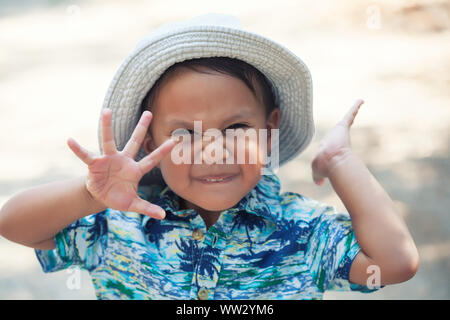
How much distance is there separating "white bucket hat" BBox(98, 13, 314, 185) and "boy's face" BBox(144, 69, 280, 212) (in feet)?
0.16

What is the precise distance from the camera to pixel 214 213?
56.0 inches

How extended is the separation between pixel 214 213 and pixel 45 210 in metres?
0.38

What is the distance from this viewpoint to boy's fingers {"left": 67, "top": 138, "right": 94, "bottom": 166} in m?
1.10

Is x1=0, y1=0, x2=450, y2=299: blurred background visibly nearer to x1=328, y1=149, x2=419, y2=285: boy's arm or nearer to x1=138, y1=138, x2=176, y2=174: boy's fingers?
x1=328, y1=149, x2=419, y2=285: boy's arm

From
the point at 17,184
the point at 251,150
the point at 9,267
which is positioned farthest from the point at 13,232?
the point at 17,184

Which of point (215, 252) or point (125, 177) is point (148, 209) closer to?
point (125, 177)

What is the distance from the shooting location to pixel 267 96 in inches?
55.9

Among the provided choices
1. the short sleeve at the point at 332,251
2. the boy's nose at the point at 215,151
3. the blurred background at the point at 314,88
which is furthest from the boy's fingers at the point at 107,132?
the blurred background at the point at 314,88

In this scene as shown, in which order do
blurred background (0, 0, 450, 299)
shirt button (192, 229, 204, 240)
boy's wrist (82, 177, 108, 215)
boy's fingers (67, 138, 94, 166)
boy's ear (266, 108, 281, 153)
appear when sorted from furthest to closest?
blurred background (0, 0, 450, 299) < boy's ear (266, 108, 281, 153) < shirt button (192, 229, 204, 240) < boy's wrist (82, 177, 108, 215) < boy's fingers (67, 138, 94, 166)

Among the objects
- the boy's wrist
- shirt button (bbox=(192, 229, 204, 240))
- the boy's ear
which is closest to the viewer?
the boy's wrist

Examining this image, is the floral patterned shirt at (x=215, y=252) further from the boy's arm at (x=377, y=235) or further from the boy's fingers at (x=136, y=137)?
the boy's fingers at (x=136, y=137)

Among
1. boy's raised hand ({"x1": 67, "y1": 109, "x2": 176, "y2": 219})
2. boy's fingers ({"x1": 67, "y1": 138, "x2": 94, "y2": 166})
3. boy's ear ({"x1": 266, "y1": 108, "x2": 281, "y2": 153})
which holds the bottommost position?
boy's raised hand ({"x1": 67, "y1": 109, "x2": 176, "y2": 219})

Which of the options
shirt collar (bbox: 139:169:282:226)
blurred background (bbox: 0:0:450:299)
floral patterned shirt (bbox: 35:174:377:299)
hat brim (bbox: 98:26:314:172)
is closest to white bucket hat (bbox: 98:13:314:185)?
hat brim (bbox: 98:26:314:172)

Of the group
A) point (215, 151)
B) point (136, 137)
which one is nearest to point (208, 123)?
point (215, 151)
